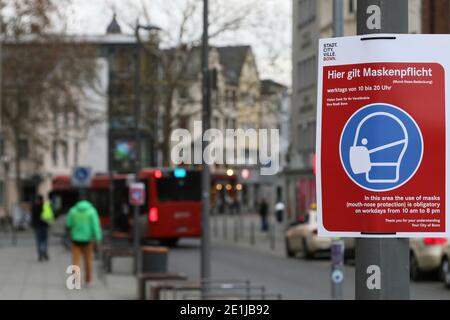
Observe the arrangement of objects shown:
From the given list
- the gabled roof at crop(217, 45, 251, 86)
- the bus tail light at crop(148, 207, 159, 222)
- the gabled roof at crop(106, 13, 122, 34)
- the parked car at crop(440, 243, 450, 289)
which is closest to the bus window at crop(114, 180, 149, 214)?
the bus tail light at crop(148, 207, 159, 222)

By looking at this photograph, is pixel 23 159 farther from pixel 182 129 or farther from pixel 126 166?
pixel 182 129

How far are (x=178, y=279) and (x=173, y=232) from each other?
983 inches

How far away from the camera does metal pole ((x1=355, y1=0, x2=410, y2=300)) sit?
177 inches

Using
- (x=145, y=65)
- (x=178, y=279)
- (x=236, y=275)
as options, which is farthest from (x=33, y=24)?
(x=178, y=279)

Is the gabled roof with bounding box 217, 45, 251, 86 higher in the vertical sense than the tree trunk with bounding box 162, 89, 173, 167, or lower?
higher

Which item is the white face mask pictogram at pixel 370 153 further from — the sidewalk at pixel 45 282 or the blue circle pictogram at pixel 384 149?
the sidewalk at pixel 45 282

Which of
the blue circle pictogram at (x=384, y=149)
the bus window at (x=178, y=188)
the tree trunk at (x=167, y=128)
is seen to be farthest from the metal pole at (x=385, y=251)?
the tree trunk at (x=167, y=128)

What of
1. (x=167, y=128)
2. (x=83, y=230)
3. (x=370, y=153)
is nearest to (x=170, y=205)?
(x=167, y=128)

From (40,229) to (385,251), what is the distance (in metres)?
28.4

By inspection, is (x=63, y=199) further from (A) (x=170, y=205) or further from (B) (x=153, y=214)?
(A) (x=170, y=205)

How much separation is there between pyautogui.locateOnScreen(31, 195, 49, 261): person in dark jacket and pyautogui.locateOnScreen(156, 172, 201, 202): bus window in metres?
8.94

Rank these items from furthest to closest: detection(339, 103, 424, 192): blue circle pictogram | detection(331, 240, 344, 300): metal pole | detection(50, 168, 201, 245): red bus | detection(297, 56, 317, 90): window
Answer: detection(50, 168, 201, 245): red bus, detection(297, 56, 317, 90): window, detection(331, 240, 344, 300): metal pole, detection(339, 103, 424, 192): blue circle pictogram

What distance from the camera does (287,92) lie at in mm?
46875

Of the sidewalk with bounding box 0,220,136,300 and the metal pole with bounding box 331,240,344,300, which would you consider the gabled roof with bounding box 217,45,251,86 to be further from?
the metal pole with bounding box 331,240,344,300
